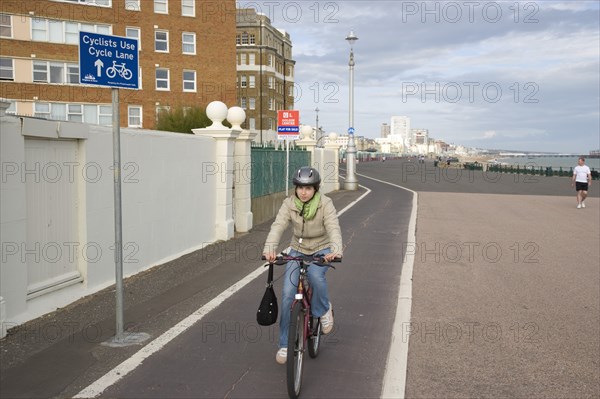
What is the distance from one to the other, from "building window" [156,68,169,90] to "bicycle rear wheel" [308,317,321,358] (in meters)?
42.8

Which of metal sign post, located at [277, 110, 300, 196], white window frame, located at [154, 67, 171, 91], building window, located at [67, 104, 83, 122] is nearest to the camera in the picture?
metal sign post, located at [277, 110, 300, 196]

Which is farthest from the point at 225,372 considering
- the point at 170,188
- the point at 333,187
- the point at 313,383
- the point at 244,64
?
the point at 244,64

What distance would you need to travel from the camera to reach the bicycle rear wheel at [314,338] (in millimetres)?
5277

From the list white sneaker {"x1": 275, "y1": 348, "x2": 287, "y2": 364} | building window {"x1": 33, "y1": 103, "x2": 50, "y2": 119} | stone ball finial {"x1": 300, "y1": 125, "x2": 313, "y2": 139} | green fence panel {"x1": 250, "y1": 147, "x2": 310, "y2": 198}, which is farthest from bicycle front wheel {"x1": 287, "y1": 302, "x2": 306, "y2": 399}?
building window {"x1": 33, "y1": 103, "x2": 50, "y2": 119}

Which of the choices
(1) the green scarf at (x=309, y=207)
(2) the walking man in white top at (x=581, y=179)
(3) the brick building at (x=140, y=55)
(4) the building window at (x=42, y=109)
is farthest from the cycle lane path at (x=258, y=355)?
(4) the building window at (x=42, y=109)

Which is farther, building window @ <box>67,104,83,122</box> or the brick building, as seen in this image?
building window @ <box>67,104,83,122</box>

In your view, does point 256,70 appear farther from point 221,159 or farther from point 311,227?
point 311,227

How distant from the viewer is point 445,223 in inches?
654

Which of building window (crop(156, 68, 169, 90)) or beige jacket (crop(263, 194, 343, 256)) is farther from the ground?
building window (crop(156, 68, 169, 90))

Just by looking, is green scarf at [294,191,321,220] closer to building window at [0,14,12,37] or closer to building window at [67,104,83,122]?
building window at [67,104,83,122]

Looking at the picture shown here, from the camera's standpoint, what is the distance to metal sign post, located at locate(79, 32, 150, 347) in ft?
18.1

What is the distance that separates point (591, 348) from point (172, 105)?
42951 mm

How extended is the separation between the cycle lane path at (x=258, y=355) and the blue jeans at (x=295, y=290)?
0.46m

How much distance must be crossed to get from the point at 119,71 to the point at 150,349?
2.69 metres
